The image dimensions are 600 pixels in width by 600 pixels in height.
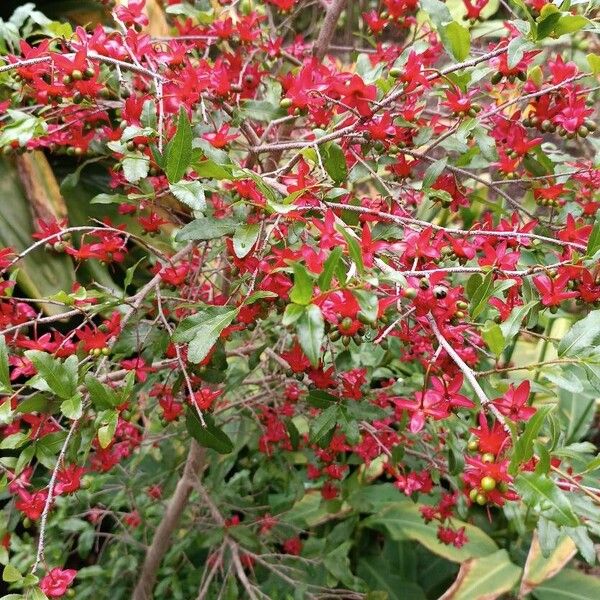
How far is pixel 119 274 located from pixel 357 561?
3.66 ft

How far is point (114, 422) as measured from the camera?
0.72 meters

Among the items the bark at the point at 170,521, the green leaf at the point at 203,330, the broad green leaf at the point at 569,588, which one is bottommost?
the broad green leaf at the point at 569,588

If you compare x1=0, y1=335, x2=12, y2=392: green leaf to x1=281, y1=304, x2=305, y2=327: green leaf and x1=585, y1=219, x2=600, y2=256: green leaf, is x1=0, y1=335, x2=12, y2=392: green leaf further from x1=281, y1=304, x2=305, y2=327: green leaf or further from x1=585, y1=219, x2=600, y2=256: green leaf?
x1=585, y1=219, x2=600, y2=256: green leaf

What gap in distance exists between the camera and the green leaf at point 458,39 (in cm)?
76

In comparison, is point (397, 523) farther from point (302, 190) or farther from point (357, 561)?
point (302, 190)

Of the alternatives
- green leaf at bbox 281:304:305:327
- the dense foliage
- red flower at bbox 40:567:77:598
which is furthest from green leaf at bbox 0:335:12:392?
green leaf at bbox 281:304:305:327

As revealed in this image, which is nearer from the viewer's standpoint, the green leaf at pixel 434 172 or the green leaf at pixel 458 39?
the green leaf at pixel 458 39

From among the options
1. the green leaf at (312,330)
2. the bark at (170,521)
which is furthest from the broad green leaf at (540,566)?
the green leaf at (312,330)

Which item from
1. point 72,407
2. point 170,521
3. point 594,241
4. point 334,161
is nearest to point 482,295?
point 594,241

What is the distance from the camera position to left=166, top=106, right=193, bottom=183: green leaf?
26.5 inches

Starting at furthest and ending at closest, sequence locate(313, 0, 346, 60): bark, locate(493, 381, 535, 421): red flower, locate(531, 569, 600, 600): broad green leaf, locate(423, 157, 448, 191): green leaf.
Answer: locate(531, 569, 600, 600): broad green leaf < locate(313, 0, 346, 60): bark < locate(423, 157, 448, 191): green leaf < locate(493, 381, 535, 421): red flower

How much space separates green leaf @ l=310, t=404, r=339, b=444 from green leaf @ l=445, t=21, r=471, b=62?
0.48 meters

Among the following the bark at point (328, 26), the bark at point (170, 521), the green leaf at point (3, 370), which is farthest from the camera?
the bark at point (170, 521)

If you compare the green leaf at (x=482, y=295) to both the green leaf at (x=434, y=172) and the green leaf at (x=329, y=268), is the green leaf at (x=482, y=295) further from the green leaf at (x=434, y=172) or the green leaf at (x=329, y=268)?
the green leaf at (x=434, y=172)
